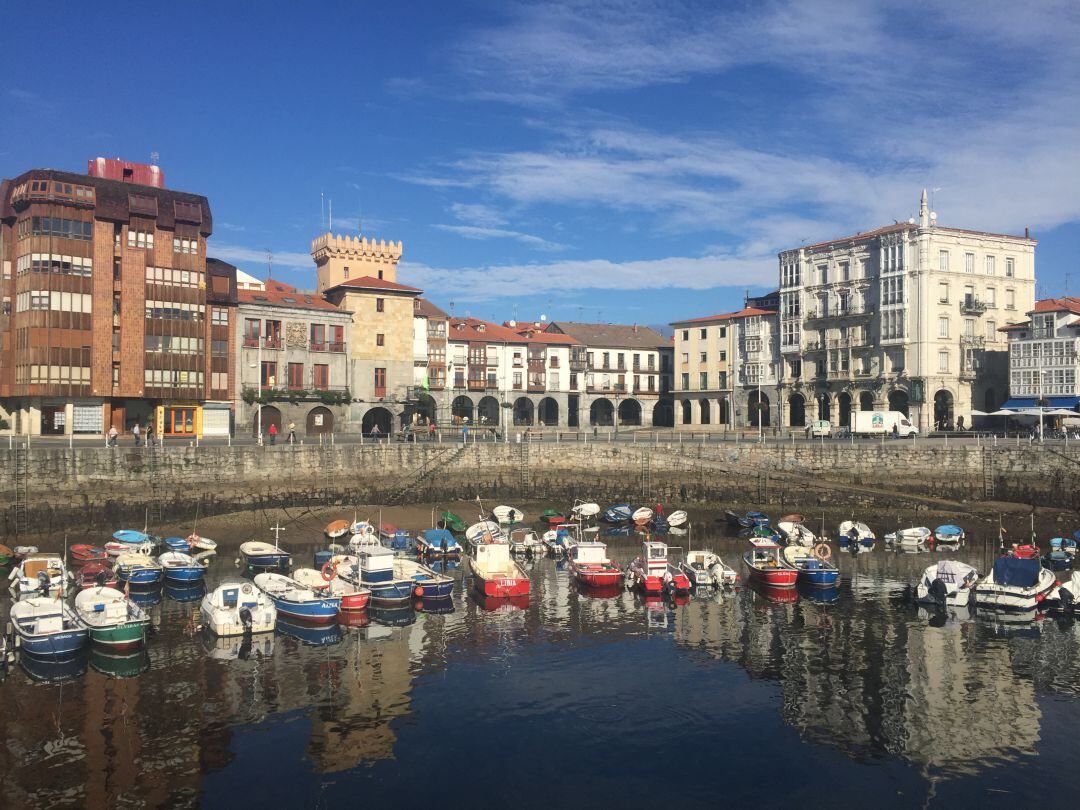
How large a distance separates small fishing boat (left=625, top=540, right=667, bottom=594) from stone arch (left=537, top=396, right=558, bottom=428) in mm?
67376

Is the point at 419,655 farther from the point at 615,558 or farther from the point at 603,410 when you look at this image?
the point at 603,410

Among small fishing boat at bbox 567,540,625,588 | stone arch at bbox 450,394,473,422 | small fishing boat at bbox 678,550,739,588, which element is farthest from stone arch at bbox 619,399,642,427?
small fishing boat at bbox 678,550,739,588

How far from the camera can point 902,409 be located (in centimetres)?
9006

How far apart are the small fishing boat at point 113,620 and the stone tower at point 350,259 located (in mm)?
65688

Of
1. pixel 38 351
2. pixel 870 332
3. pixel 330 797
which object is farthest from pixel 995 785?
pixel 870 332

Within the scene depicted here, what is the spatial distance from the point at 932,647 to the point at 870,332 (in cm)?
6648

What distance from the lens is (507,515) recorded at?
5816cm

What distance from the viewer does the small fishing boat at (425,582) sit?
124ft

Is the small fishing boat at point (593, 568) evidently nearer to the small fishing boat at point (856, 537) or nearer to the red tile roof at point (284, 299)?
the small fishing boat at point (856, 537)

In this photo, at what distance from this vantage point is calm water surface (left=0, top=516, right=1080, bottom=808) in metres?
21.1

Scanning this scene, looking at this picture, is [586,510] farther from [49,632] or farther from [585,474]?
[49,632]

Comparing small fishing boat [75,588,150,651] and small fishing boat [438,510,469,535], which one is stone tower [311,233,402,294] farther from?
small fishing boat [75,588,150,651]

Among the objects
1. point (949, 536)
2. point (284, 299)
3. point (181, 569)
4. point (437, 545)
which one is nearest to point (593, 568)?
point (437, 545)

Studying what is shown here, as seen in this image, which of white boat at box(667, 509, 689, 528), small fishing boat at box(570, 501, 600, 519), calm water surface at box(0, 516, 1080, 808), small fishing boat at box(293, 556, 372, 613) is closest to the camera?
calm water surface at box(0, 516, 1080, 808)
